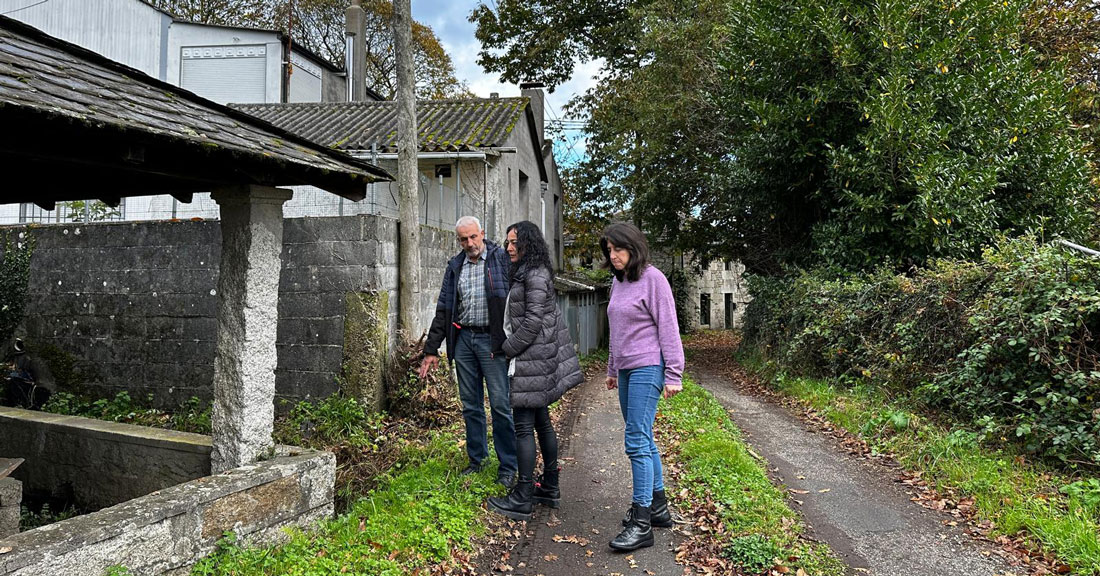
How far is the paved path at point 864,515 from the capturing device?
13.9 feet

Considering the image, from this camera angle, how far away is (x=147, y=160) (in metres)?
3.94

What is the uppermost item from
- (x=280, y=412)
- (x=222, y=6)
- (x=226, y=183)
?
(x=222, y=6)

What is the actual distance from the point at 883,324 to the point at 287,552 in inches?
314

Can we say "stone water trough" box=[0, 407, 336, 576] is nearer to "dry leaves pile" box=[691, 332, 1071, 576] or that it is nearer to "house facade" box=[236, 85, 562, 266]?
"dry leaves pile" box=[691, 332, 1071, 576]

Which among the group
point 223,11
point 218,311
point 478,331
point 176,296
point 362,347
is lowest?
point 362,347

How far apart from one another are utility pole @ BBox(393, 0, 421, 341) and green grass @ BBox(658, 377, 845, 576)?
323 centimetres

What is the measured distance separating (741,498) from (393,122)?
10.7 meters

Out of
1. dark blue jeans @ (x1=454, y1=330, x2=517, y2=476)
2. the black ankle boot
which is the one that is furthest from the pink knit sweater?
dark blue jeans @ (x1=454, y1=330, x2=517, y2=476)

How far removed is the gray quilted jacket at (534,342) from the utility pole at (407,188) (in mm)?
2859

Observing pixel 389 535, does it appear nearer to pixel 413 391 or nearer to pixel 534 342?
pixel 534 342

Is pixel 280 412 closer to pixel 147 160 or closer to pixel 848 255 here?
pixel 147 160

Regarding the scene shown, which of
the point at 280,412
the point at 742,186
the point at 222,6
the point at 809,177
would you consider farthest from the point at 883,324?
the point at 222,6

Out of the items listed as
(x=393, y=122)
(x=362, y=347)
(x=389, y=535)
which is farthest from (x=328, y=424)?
(x=393, y=122)

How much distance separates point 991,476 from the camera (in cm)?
547
